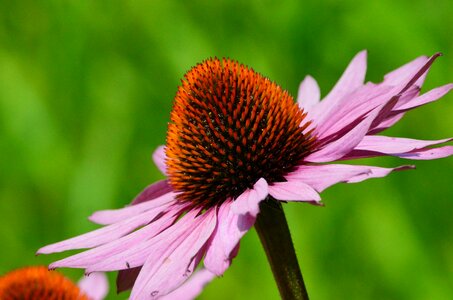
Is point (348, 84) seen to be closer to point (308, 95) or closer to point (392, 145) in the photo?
point (308, 95)

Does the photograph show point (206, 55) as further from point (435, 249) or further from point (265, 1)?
point (435, 249)

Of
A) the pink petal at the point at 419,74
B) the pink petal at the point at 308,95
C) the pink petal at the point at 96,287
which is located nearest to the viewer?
the pink petal at the point at 419,74

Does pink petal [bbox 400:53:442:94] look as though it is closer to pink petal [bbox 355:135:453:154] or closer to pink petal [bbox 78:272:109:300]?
pink petal [bbox 355:135:453:154]

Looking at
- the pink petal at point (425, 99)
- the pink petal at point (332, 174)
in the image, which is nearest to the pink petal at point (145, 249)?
the pink petal at point (332, 174)

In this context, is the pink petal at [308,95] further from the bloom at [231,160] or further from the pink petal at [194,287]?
the pink petal at [194,287]

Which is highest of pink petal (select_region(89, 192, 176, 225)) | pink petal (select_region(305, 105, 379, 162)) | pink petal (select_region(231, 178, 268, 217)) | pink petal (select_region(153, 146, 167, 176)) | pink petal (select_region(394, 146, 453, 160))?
pink petal (select_region(153, 146, 167, 176))

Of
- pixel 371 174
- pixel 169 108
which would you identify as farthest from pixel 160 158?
pixel 169 108

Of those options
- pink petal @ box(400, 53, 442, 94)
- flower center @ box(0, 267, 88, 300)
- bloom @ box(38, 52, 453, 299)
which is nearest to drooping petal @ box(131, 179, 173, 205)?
→ bloom @ box(38, 52, 453, 299)
